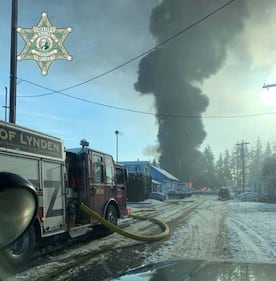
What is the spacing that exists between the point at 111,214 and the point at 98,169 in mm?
1639

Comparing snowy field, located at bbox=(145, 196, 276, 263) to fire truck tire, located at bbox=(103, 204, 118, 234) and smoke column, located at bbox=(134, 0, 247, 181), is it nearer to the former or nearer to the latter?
fire truck tire, located at bbox=(103, 204, 118, 234)

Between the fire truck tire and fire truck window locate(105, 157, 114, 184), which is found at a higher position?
fire truck window locate(105, 157, 114, 184)

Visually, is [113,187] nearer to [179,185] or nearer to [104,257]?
[104,257]

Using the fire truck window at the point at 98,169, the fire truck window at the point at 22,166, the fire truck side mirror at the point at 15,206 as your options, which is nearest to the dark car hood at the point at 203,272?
the fire truck side mirror at the point at 15,206

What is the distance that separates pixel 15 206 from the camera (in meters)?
1.82

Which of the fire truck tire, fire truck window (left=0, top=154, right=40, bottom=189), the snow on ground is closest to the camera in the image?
fire truck window (left=0, top=154, right=40, bottom=189)

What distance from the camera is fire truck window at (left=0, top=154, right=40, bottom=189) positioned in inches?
340

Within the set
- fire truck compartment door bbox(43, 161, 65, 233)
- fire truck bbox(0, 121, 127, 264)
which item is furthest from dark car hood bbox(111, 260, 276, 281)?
fire truck compartment door bbox(43, 161, 65, 233)

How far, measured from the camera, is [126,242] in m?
12.4

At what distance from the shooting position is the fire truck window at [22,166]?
865cm

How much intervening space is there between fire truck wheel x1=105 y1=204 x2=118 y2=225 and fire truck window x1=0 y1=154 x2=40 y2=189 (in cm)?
456

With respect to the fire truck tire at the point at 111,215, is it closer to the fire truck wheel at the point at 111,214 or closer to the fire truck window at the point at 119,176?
the fire truck wheel at the point at 111,214

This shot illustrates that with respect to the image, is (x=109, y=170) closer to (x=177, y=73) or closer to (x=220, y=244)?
(x=220, y=244)

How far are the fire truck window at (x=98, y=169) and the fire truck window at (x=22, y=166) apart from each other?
11.2ft
